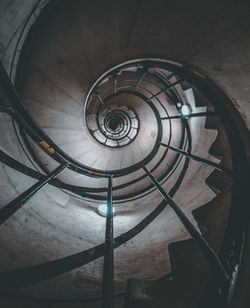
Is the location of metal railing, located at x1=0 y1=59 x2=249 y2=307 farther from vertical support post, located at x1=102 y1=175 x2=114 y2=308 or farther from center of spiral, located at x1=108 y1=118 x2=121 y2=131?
center of spiral, located at x1=108 y1=118 x2=121 y2=131

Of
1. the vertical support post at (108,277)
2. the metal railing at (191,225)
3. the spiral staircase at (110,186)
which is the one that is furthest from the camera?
the spiral staircase at (110,186)

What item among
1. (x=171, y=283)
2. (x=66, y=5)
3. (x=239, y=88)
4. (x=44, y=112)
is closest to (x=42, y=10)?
(x=66, y=5)

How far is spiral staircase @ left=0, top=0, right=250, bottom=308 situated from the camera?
1098 millimetres

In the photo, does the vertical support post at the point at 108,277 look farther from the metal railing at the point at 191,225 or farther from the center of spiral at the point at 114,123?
the center of spiral at the point at 114,123

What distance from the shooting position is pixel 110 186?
178 centimetres

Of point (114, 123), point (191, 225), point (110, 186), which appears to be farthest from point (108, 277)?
point (114, 123)

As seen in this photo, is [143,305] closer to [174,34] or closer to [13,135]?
[13,135]

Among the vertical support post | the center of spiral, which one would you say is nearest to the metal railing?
the vertical support post

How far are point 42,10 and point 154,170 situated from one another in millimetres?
3789

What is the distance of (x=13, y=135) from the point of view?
109 inches

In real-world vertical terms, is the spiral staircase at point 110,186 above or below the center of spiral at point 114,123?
below

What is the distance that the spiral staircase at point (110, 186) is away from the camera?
110cm

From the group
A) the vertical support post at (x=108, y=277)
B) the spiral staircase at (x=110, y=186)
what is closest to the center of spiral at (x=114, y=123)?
the spiral staircase at (x=110, y=186)

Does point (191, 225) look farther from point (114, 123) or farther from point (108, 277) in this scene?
point (114, 123)
